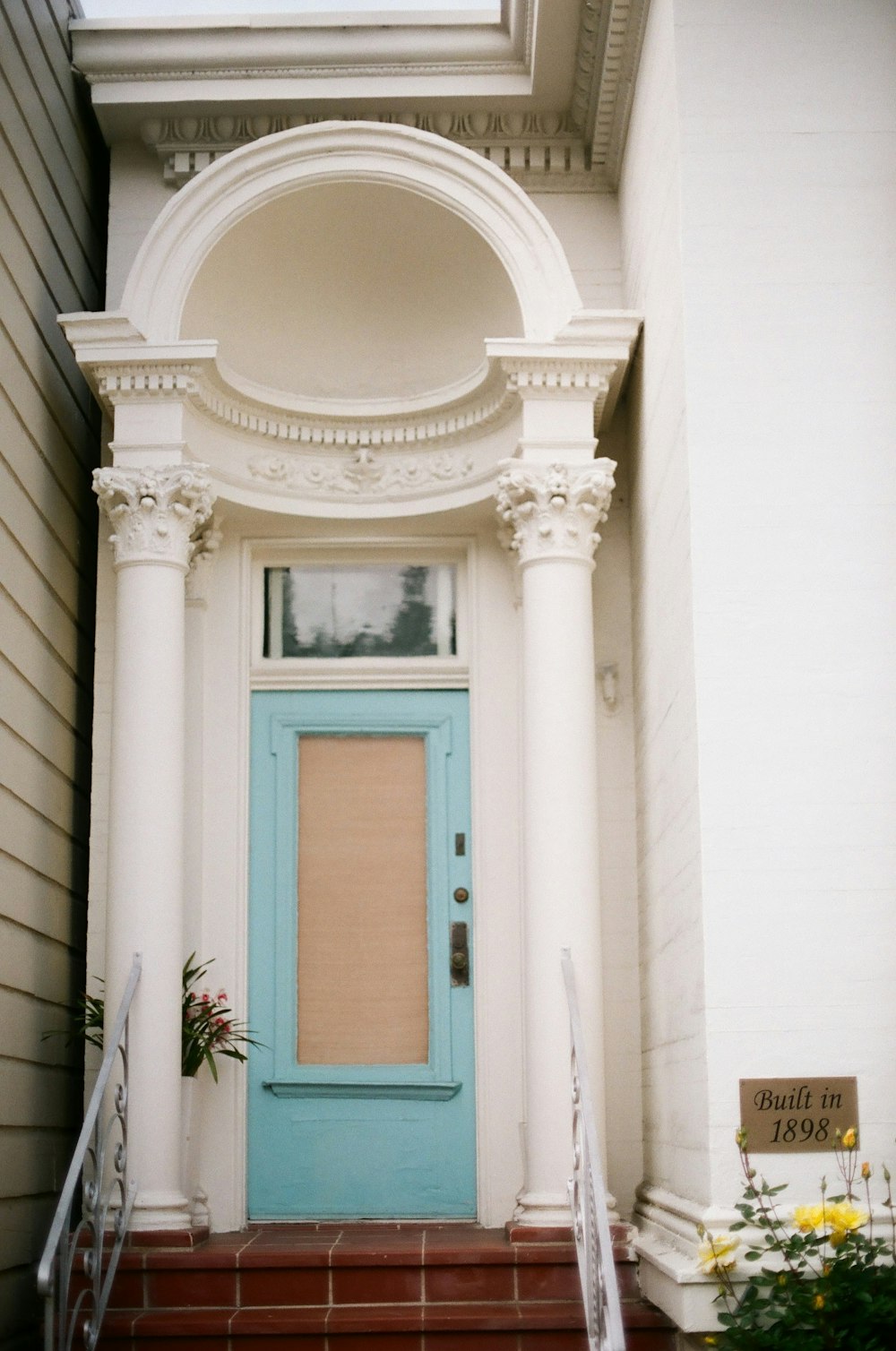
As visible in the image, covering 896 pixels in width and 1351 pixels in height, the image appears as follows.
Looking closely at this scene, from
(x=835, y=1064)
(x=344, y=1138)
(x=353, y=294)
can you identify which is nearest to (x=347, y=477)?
(x=353, y=294)

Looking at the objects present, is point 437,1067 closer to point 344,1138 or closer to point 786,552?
point 344,1138

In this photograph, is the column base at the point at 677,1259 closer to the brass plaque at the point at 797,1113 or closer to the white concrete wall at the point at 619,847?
the brass plaque at the point at 797,1113

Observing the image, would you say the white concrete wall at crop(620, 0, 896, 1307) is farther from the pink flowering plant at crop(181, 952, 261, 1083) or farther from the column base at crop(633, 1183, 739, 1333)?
the pink flowering plant at crop(181, 952, 261, 1083)

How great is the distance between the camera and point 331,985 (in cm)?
557

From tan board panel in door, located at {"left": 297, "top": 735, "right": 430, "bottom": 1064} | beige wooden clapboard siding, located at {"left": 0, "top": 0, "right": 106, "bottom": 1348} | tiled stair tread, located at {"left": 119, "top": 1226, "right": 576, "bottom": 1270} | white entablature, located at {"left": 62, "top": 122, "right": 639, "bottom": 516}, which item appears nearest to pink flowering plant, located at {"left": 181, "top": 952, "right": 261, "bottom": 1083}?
tan board panel in door, located at {"left": 297, "top": 735, "right": 430, "bottom": 1064}

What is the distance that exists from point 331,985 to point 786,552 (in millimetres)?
2337

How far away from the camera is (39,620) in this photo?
204 inches

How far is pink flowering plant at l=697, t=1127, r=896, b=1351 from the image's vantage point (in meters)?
3.51

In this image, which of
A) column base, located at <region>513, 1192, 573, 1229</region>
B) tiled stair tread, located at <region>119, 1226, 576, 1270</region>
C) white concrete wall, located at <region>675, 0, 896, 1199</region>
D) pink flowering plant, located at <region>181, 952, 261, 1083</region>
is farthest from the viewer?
pink flowering plant, located at <region>181, 952, 261, 1083</region>

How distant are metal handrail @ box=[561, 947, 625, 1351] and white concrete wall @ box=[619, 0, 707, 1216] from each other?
28 centimetres

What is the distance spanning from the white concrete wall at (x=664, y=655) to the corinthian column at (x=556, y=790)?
188 mm

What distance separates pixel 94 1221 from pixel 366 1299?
80cm

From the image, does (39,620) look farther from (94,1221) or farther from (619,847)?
(619,847)

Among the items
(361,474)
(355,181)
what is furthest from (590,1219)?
(355,181)
